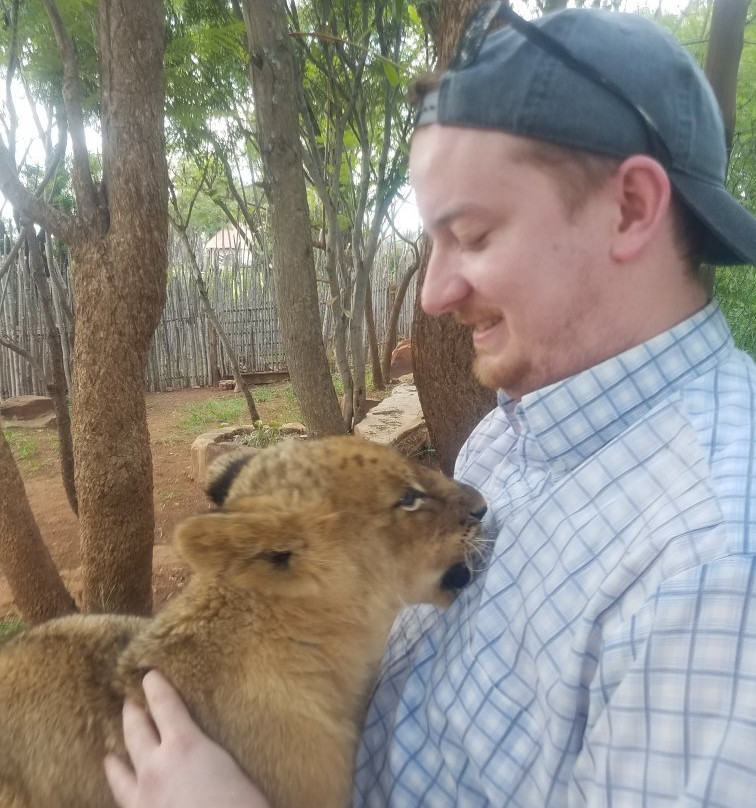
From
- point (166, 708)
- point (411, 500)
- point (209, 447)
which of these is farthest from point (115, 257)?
point (209, 447)

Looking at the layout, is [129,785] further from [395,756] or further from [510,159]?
[510,159]

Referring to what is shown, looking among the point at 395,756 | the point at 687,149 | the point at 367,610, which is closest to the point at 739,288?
the point at 687,149

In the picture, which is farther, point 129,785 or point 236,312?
point 236,312

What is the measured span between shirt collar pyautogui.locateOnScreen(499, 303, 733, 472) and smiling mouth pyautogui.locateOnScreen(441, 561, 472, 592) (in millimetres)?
463

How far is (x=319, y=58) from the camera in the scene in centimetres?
650

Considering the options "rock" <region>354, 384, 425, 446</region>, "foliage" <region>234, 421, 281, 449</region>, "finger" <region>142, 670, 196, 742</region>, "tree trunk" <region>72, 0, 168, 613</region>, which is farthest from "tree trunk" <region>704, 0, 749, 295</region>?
"foliage" <region>234, 421, 281, 449</region>

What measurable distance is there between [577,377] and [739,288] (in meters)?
3.10

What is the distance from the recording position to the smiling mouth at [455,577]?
1.80 meters

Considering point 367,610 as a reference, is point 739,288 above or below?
above

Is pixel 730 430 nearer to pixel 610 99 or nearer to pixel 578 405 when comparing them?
pixel 578 405

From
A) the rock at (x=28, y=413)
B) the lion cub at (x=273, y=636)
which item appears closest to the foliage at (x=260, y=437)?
the rock at (x=28, y=413)

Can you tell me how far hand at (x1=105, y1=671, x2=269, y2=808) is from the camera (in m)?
1.42

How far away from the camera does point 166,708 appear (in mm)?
1569

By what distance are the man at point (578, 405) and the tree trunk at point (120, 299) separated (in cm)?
253
